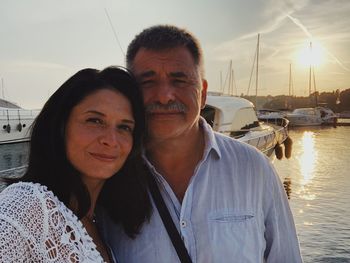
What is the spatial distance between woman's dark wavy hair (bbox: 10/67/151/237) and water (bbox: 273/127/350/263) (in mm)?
7657

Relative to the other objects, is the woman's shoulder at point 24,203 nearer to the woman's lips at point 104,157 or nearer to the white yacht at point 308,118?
the woman's lips at point 104,157

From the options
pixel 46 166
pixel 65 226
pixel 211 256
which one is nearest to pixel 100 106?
pixel 46 166

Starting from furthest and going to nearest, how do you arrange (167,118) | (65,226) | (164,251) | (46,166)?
(167,118)
(164,251)
(46,166)
(65,226)

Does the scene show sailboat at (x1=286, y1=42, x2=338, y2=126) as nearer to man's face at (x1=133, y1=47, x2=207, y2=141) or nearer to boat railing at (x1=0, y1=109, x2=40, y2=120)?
boat railing at (x1=0, y1=109, x2=40, y2=120)

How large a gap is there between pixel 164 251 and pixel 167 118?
870mm

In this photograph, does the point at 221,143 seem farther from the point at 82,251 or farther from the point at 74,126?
the point at 82,251

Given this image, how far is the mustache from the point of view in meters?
2.72

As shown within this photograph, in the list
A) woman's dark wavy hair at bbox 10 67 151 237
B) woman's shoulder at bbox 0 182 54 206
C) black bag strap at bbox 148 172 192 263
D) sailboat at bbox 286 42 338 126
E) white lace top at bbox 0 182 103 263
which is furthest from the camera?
sailboat at bbox 286 42 338 126

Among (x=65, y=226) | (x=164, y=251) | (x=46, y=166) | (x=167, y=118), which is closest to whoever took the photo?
(x=65, y=226)

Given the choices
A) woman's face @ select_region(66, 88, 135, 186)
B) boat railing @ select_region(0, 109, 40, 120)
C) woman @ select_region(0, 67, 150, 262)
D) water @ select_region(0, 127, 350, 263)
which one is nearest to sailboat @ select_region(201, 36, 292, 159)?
water @ select_region(0, 127, 350, 263)

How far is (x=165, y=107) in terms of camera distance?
2723mm

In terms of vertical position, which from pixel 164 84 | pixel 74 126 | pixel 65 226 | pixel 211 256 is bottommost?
Answer: pixel 211 256

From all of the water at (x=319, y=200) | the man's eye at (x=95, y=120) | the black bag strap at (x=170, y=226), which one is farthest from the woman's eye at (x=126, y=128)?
the water at (x=319, y=200)

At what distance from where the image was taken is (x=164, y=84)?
2.78 meters
